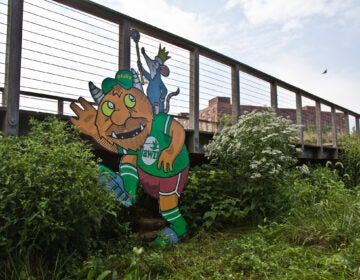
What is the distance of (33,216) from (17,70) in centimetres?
177

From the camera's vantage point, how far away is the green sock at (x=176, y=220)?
172 inches

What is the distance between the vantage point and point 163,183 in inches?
175

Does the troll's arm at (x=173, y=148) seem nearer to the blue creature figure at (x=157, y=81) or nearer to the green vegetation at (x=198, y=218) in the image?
the blue creature figure at (x=157, y=81)

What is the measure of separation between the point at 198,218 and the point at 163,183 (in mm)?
739

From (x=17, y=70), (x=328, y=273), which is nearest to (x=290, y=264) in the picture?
(x=328, y=273)

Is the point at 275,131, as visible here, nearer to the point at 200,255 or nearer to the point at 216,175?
the point at 216,175

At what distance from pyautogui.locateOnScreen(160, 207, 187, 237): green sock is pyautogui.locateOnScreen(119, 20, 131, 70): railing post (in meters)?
1.95

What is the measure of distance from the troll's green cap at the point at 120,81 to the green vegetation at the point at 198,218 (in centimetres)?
67

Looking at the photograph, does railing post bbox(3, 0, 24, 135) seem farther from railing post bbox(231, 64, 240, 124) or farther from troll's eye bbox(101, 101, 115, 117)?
railing post bbox(231, 64, 240, 124)

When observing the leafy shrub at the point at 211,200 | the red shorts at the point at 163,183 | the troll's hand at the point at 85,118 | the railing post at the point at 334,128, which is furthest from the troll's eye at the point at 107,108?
the railing post at the point at 334,128

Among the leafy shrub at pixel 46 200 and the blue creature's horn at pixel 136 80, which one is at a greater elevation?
the blue creature's horn at pixel 136 80

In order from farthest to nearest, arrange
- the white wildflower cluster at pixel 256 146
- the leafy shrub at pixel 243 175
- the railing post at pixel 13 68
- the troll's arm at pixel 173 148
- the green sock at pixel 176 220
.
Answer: the white wildflower cluster at pixel 256 146 → the leafy shrub at pixel 243 175 → the troll's arm at pixel 173 148 → the green sock at pixel 176 220 → the railing post at pixel 13 68

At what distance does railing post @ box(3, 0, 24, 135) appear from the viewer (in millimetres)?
3643

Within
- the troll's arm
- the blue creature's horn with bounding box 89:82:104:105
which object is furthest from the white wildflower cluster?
the blue creature's horn with bounding box 89:82:104:105
